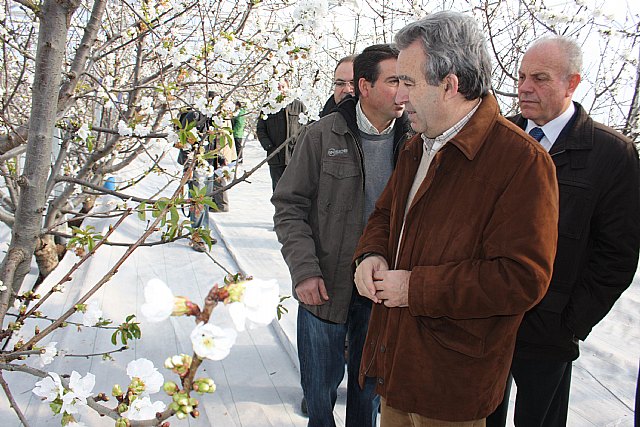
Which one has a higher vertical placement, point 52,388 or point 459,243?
point 459,243

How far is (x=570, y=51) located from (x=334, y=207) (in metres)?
1.01

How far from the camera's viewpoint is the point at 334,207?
6.29 ft

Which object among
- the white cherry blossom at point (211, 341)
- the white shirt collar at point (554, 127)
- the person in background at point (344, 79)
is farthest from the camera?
the person in background at point (344, 79)

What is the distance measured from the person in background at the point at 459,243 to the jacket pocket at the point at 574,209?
0.52 meters

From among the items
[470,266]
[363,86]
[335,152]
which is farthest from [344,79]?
[470,266]

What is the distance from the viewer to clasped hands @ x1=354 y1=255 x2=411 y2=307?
1329 millimetres

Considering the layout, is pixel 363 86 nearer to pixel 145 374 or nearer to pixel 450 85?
pixel 450 85

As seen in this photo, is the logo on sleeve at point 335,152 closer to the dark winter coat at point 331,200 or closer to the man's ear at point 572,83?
the dark winter coat at point 331,200

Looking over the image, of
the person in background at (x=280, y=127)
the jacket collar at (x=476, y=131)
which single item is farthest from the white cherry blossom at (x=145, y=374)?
the person in background at (x=280, y=127)

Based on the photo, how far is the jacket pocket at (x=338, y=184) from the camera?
1892mm

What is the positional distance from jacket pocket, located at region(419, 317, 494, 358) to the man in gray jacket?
1.88ft

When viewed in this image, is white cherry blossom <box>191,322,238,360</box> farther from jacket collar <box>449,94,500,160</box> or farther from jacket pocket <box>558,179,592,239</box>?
jacket pocket <box>558,179,592,239</box>

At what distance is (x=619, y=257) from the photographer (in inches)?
67.8

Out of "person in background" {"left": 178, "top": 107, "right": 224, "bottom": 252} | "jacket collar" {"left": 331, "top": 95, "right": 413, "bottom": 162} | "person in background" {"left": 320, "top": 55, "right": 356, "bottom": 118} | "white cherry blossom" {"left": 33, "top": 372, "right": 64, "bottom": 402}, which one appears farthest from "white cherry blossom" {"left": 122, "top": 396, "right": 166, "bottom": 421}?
"person in background" {"left": 320, "top": 55, "right": 356, "bottom": 118}
